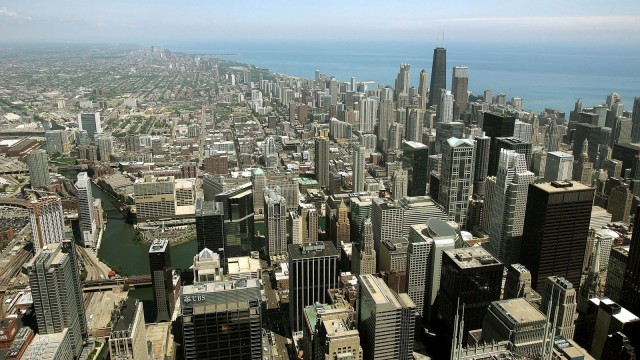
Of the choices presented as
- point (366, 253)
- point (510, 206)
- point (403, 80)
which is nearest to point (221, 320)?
point (366, 253)

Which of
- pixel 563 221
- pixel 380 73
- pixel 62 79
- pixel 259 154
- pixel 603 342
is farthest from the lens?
pixel 380 73

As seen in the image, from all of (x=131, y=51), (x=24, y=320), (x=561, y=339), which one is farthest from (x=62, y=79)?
(x=561, y=339)

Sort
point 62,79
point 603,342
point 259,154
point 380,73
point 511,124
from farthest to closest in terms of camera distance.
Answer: point 380,73 → point 62,79 → point 259,154 → point 511,124 → point 603,342

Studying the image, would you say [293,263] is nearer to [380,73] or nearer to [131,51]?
[380,73]

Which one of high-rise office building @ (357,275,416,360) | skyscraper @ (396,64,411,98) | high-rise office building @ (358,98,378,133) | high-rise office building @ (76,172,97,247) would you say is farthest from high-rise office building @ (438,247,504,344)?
skyscraper @ (396,64,411,98)

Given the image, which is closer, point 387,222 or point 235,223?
point 235,223

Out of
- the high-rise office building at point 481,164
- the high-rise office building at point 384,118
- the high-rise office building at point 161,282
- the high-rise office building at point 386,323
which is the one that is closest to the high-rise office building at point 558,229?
the high-rise office building at point 386,323

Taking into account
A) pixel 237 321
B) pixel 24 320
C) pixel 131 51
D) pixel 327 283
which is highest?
pixel 131 51

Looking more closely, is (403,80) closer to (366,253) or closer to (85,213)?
(366,253)
